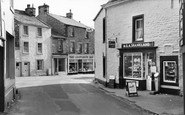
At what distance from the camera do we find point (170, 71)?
52.5 ft

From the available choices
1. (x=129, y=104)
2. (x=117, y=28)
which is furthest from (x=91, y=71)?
(x=129, y=104)

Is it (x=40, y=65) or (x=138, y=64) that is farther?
(x=40, y=65)

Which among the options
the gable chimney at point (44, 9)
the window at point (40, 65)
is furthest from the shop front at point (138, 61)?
the gable chimney at point (44, 9)

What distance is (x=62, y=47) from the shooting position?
43125mm

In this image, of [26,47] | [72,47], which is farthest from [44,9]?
[26,47]

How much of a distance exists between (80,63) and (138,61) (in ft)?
96.1

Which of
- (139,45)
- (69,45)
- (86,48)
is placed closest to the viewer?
(139,45)

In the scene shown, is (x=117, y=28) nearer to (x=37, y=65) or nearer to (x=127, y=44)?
(x=127, y=44)

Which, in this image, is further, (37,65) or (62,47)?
(62,47)

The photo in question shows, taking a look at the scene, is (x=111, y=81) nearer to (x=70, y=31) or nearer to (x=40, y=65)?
(x=40, y=65)

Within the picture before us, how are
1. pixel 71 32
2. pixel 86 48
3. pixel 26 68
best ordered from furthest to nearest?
pixel 86 48
pixel 71 32
pixel 26 68

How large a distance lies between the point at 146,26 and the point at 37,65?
24486 mm

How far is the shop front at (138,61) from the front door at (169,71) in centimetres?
85

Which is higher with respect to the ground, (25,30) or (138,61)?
(25,30)
